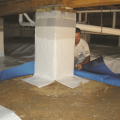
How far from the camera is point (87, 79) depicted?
1.94m

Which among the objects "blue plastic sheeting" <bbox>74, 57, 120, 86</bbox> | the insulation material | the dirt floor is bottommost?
the dirt floor

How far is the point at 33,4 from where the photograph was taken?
1980 mm

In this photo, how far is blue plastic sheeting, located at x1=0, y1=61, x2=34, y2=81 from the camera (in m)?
1.87

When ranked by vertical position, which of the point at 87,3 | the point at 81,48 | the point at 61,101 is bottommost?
the point at 61,101

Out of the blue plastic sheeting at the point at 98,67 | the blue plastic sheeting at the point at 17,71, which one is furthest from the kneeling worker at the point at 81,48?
the blue plastic sheeting at the point at 17,71

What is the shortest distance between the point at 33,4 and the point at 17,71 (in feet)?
2.95

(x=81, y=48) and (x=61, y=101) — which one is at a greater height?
(x=81, y=48)

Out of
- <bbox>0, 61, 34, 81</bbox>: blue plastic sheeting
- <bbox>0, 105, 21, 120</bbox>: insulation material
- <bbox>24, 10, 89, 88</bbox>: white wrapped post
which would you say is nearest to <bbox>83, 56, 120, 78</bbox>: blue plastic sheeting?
<bbox>24, 10, 89, 88</bbox>: white wrapped post

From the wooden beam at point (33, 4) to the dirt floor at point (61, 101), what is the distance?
903mm

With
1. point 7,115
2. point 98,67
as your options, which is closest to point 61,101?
point 7,115

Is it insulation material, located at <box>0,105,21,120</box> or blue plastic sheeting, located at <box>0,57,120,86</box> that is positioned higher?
blue plastic sheeting, located at <box>0,57,120,86</box>

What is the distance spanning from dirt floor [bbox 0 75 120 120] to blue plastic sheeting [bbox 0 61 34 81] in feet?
0.31

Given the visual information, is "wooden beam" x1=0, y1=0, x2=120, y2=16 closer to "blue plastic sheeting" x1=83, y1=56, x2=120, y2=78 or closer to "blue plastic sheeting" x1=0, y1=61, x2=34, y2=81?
"blue plastic sheeting" x1=0, y1=61, x2=34, y2=81

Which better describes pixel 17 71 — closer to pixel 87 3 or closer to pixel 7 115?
pixel 7 115
